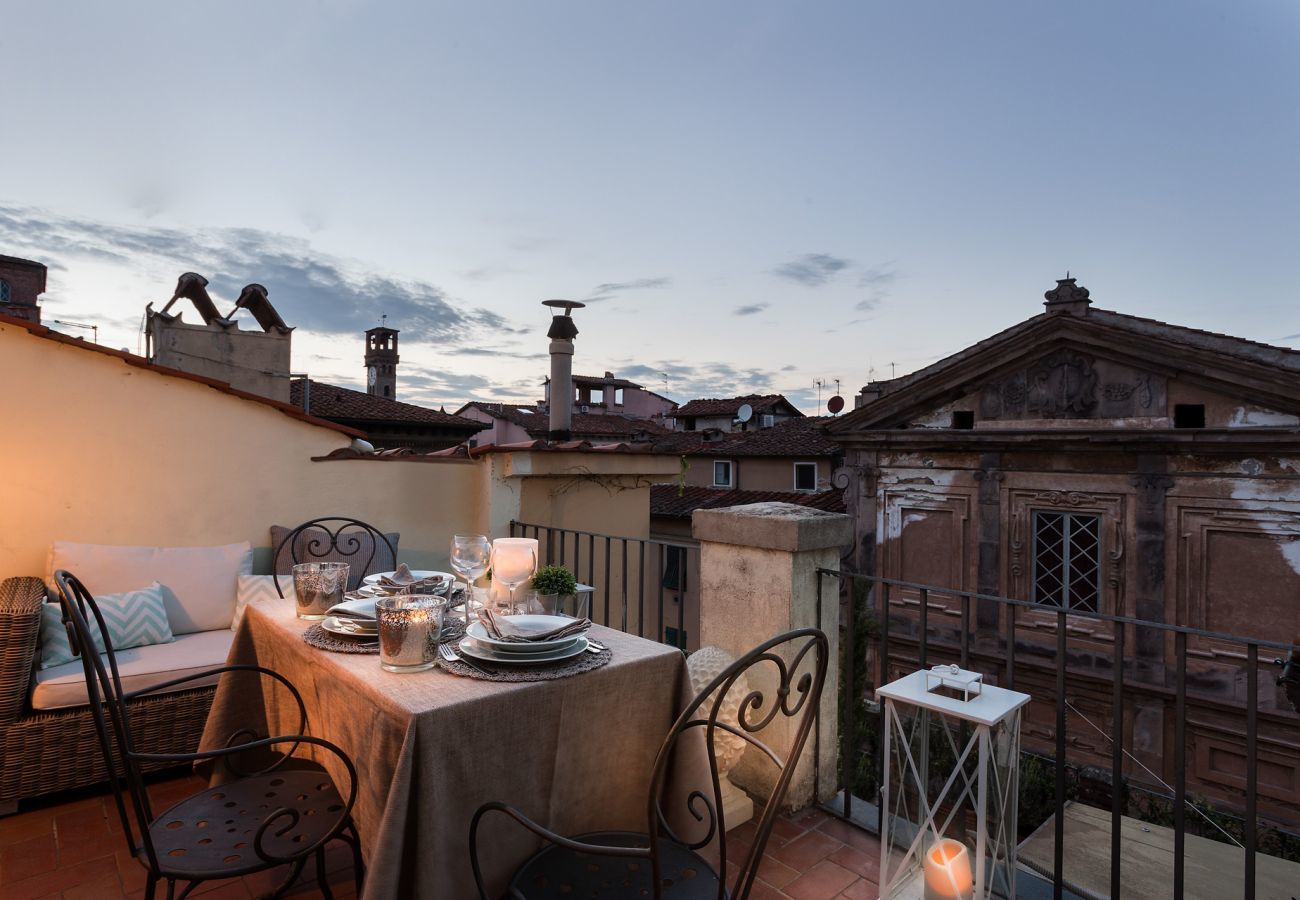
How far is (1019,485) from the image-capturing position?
34.1ft

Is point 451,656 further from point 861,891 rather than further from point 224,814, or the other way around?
point 861,891

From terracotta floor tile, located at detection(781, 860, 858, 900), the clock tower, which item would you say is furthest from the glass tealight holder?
the clock tower

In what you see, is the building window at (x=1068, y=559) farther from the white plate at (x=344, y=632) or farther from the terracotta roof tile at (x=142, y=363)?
the white plate at (x=344, y=632)

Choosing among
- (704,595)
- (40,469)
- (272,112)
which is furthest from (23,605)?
(272,112)

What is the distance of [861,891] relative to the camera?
194cm

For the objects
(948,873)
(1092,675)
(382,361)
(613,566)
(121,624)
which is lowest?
(1092,675)

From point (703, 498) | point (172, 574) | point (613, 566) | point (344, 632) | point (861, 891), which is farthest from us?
point (703, 498)

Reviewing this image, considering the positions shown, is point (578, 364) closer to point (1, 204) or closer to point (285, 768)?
point (1, 204)

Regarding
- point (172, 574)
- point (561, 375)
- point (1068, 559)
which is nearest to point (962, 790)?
point (172, 574)

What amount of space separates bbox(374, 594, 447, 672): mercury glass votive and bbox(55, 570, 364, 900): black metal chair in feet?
0.67

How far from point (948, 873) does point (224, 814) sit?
5.63 ft

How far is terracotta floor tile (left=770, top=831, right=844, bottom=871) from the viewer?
2.07 m

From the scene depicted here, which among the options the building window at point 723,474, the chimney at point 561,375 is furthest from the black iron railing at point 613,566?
the building window at point 723,474

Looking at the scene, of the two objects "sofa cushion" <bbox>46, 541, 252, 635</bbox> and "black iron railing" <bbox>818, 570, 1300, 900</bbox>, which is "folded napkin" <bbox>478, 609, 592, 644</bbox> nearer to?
"sofa cushion" <bbox>46, 541, 252, 635</bbox>
